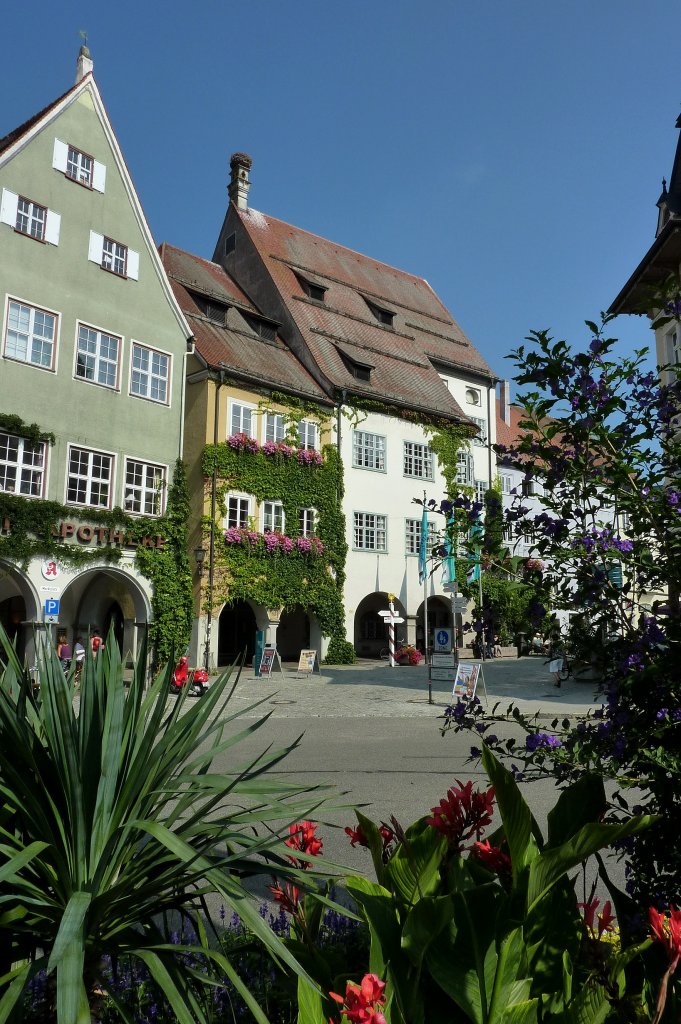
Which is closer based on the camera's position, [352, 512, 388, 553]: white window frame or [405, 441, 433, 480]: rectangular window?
[352, 512, 388, 553]: white window frame

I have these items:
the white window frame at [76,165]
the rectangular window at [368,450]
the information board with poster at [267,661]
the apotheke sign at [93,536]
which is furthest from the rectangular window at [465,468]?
the white window frame at [76,165]

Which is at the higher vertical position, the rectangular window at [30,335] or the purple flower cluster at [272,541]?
the rectangular window at [30,335]

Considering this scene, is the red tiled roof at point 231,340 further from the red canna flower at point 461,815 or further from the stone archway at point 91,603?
the red canna flower at point 461,815

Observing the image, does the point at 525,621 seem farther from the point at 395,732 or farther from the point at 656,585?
the point at 395,732

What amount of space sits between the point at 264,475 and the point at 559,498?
24650 millimetres

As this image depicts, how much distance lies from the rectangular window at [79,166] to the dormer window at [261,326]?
9232mm

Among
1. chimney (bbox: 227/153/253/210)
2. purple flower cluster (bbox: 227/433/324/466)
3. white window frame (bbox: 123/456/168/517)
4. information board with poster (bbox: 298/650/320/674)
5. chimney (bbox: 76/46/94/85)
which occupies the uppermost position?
chimney (bbox: 227/153/253/210)

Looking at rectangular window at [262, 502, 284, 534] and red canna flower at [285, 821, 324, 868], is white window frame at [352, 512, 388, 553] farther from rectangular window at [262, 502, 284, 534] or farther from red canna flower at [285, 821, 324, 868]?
red canna flower at [285, 821, 324, 868]

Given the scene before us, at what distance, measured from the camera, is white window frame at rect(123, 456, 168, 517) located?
22141 millimetres

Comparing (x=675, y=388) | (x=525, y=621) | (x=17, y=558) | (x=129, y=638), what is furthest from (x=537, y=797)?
(x=129, y=638)

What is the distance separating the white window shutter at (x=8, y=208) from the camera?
66.2ft

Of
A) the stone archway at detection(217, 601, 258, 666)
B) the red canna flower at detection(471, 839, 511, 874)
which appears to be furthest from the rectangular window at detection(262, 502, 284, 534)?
the red canna flower at detection(471, 839, 511, 874)

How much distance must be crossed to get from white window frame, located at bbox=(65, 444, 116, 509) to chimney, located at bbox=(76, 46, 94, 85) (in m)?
10.7

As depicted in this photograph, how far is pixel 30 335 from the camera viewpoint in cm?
2050
